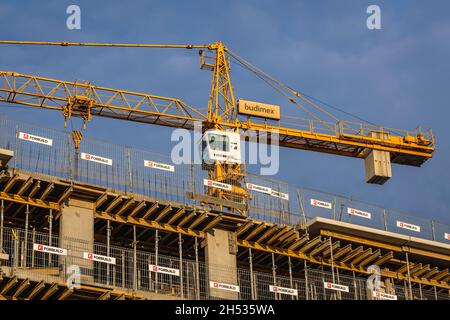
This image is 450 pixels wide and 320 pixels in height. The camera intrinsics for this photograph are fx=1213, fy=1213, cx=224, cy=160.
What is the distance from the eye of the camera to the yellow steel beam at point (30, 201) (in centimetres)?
5756

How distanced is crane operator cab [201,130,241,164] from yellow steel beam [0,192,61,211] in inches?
796

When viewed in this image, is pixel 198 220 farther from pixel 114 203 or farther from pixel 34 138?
pixel 34 138

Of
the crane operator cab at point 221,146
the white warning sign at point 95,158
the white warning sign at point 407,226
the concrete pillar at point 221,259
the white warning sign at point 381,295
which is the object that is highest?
the crane operator cab at point 221,146

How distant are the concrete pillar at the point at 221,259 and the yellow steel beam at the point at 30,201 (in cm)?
841

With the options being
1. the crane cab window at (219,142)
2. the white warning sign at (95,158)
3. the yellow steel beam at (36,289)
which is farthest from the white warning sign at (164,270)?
the crane cab window at (219,142)

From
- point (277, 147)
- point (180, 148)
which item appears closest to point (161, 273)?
point (180, 148)

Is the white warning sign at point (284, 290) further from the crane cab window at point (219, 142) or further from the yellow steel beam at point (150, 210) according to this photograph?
the crane cab window at point (219, 142)

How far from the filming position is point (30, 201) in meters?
58.3

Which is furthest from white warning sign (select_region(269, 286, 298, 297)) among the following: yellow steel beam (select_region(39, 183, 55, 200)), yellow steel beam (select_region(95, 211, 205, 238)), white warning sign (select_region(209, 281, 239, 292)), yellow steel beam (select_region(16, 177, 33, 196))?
yellow steel beam (select_region(16, 177, 33, 196))

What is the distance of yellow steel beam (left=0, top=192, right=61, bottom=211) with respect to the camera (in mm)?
57562

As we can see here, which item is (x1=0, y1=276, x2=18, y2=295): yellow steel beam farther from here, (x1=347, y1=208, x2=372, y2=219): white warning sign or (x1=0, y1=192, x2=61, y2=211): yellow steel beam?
(x1=347, y1=208, x2=372, y2=219): white warning sign

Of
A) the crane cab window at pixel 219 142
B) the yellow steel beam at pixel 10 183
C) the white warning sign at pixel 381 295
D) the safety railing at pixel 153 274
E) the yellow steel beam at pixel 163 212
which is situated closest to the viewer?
the safety railing at pixel 153 274

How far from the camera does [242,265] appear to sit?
2611 inches
